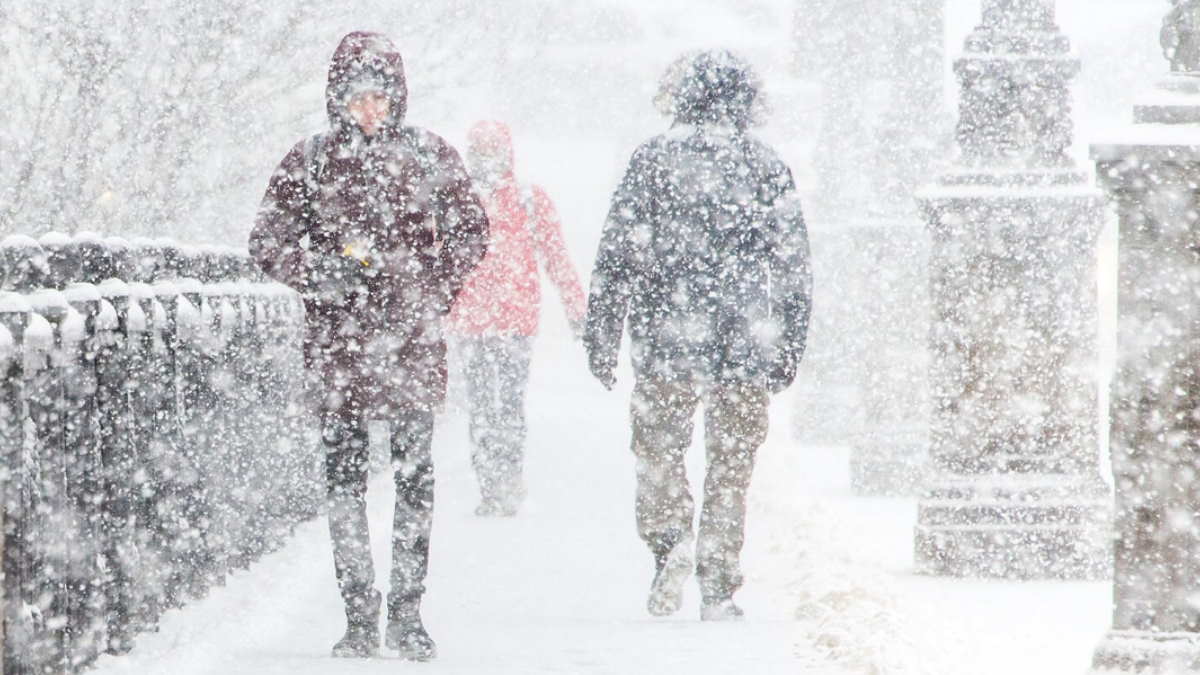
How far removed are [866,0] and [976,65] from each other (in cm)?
676

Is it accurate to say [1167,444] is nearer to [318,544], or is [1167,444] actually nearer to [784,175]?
[784,175]

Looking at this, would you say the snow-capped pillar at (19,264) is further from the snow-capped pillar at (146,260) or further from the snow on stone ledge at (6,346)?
the snow-capped pillar at (146,260)

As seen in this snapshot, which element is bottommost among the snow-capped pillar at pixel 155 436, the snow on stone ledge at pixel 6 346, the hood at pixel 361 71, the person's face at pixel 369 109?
the snow-capped pillar at pixel 155 436

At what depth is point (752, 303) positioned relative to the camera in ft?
24.6

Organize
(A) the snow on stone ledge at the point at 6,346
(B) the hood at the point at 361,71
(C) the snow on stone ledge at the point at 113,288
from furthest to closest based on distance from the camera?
(B) the hood at the point at 361,71 < (C) the snow on stone ledge at the point at 113,288 < (A) the snow on stone ledge at the point at 6,346

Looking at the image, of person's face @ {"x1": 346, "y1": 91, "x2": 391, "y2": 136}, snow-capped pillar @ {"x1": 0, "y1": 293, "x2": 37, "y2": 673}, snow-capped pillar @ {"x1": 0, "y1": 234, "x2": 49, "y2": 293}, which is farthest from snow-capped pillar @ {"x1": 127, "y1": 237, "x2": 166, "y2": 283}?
snow-capped pillar @ {"x1": 0, "y1": 293, "x2": 37, "y2": 673}

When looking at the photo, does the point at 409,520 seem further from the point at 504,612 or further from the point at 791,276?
the point at 791,276

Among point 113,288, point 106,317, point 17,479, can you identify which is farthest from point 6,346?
point 113,288

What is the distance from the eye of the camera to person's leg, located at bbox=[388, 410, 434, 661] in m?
6.61

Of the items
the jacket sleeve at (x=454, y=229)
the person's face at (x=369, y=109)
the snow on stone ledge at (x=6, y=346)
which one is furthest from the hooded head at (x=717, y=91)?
the snow on stone ledge at (x=6, y=346)

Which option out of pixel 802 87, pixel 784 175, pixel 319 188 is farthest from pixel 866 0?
pixel 802 87

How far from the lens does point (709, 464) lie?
7.55 metres

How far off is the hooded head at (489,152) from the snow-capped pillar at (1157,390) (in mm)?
5823

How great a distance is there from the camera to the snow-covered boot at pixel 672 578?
758 cm
